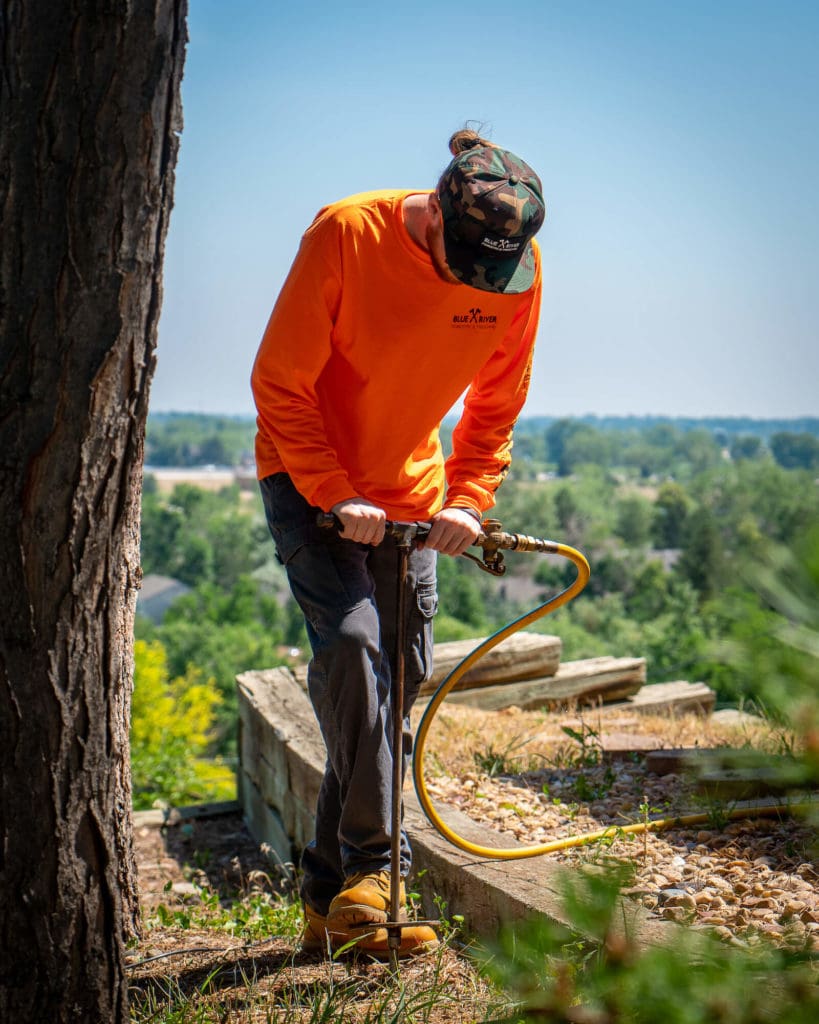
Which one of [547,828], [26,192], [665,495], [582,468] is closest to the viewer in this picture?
[26,192]

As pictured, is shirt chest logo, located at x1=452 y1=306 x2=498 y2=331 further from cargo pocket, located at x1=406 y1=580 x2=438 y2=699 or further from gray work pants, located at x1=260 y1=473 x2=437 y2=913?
cargo pocket, located at x1=406 y1=580 x2=438 y2=699

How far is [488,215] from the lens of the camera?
2.53m

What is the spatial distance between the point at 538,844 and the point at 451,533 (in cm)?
130

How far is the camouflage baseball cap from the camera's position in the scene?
2537 millimetres

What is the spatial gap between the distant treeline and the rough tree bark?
95.1 m

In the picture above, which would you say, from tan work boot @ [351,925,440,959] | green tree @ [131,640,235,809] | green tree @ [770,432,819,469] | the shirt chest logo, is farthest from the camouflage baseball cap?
green tree @ [770,432,819,469]

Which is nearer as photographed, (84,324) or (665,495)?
(84,324)

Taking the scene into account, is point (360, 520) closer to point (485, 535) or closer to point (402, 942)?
point (485, 535)

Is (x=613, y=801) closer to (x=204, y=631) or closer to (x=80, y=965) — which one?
(x=80, y=965)

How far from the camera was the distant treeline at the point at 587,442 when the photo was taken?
4355 inches

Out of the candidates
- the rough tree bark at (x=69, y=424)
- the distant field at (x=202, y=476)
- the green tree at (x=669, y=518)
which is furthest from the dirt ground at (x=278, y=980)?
the distant field at (x=202, y=476)

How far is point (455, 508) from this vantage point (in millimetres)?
2977

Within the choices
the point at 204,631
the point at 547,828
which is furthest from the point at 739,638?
the point at 204,631

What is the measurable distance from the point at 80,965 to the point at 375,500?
4.65 feet
